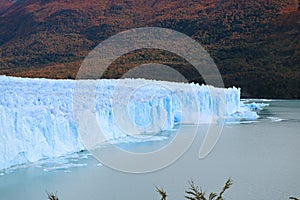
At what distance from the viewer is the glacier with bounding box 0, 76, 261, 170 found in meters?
5.11

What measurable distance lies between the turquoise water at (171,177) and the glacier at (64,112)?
0.78 ft

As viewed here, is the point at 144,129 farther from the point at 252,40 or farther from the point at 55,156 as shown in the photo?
the point at 252,40

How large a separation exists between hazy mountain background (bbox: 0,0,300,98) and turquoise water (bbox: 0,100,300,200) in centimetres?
1649

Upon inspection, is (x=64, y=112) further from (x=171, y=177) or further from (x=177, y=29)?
(x=177, y=29)

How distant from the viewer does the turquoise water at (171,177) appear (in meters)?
4.32

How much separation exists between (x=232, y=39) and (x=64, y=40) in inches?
534

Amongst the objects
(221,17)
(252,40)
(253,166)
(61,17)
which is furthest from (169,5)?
(253,166)

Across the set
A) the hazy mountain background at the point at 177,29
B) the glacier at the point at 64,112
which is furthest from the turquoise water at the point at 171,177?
the hazy mountain background at the point at 177,29

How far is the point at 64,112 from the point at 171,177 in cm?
194

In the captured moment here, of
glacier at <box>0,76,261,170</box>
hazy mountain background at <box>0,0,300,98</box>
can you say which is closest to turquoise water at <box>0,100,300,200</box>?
glacier at <box>0,76,261,170</box>

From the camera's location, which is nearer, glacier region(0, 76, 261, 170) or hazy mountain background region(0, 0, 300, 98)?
glacier region(0, 76, 261, 170)

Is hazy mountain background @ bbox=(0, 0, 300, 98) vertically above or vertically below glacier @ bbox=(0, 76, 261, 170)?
above

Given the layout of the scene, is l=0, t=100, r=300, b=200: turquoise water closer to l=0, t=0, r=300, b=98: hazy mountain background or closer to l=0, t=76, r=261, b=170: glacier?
l=0, t=76, r=261, b=170: glacier

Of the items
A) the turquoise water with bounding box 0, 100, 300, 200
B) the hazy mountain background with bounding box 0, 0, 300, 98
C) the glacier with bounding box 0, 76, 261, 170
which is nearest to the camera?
the turquoise water with bounding box 0, 100, 300, 200
